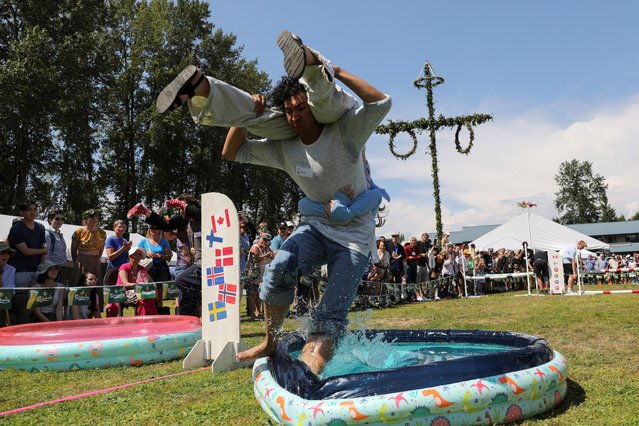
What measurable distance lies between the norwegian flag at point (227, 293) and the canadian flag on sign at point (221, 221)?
56 cm

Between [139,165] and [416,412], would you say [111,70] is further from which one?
[416,412]

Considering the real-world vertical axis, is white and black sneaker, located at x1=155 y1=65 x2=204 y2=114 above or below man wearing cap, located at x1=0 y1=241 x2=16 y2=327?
above

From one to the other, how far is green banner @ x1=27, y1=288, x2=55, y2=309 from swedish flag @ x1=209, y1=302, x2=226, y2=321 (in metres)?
3.61

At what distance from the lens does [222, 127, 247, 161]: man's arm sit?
128 inches

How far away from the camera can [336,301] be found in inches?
122

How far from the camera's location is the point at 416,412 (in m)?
2.31

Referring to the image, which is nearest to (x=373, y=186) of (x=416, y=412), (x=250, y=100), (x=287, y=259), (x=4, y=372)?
(x=287, y=259)

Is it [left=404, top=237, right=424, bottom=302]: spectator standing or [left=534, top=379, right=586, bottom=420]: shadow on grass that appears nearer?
[left=534, top=379, right=586, bottom=420]: shadow on grass

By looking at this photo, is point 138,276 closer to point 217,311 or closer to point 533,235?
point 217,311

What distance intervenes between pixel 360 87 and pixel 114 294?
5.58 meters

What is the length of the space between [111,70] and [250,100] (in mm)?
23869

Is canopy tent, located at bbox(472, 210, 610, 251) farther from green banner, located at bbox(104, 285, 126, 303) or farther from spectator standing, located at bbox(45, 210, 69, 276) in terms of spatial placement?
green banner, located at bbox(104, 285, 126, 303)

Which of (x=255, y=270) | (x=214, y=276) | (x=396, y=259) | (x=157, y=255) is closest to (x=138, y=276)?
(x=157, y=255)

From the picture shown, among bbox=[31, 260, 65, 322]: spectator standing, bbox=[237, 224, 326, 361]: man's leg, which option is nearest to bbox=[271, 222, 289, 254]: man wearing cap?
bbox=[31, 260, 65, 322]: spectator standing
